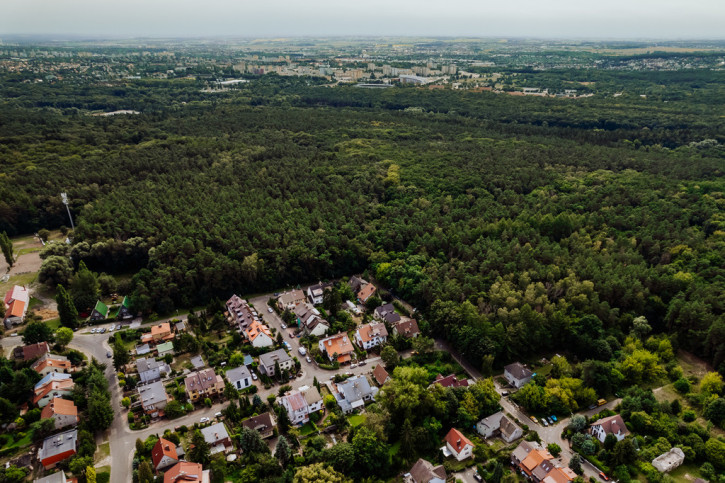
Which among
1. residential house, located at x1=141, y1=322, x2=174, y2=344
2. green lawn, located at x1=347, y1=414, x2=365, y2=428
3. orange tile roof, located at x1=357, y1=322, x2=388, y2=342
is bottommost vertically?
green lawn, located at x1=347, y1=414, x2=365, y2=428

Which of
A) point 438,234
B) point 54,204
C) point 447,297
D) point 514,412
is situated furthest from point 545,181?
point 54,204

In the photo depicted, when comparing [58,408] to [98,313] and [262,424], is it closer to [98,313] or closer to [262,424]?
[98,313]

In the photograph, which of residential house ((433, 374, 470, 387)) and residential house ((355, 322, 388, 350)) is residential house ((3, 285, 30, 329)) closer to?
residential house ((355, 322, 388, 350))

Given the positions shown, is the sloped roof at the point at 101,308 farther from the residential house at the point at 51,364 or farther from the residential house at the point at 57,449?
the residential house at the point at 57,449

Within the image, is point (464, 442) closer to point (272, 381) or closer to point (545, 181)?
point (272, 381)

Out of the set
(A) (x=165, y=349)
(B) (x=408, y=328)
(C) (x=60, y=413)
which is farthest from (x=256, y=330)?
(C) (x=60, y=413)

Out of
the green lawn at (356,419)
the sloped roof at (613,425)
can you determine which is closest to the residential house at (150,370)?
the green lawn at (356,419)

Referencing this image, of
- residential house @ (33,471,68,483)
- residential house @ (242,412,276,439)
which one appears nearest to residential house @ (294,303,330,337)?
residential house @ (242,412,276,439)
